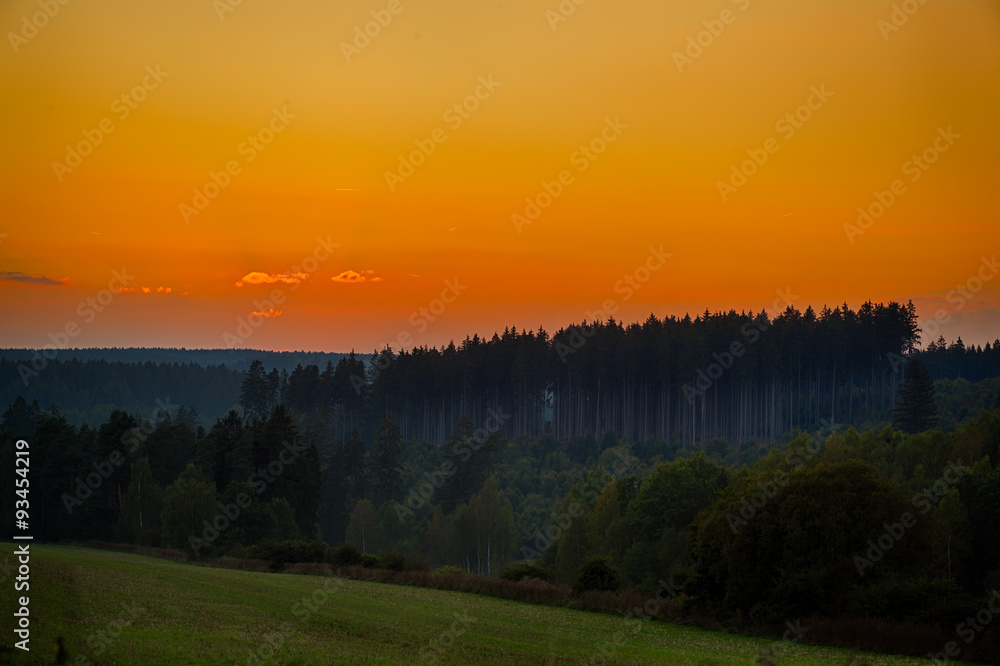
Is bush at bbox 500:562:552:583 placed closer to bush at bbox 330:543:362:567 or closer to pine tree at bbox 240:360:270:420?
bush at bbox 330:543:362:567

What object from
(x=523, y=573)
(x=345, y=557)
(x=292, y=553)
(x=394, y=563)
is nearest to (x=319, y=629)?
(x=523, y=573)

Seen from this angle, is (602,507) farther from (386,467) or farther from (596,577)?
(386,467)

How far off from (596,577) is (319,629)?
73.4 feet

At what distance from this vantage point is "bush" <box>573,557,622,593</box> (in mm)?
51438

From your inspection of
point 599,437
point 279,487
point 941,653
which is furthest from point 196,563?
point 599,437

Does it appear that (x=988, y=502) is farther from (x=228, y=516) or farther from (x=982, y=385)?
(x=982, y=385)

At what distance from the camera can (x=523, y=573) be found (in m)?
59.4

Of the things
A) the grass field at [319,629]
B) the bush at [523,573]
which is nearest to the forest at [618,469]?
the bush at [523,573]

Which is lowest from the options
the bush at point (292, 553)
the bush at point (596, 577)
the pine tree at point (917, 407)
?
the bush at point (292, 553)

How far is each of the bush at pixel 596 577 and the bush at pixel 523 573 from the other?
6.56m

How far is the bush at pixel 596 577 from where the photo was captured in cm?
5144

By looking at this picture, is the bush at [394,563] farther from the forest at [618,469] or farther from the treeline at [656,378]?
the treeline at [656,378]

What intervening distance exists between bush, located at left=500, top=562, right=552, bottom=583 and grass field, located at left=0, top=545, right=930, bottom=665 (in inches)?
344

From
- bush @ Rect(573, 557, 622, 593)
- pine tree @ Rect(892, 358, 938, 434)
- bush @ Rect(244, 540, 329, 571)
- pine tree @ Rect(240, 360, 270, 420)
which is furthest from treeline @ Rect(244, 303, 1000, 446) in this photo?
bush @ Rect(573, 557, 622, 593)
